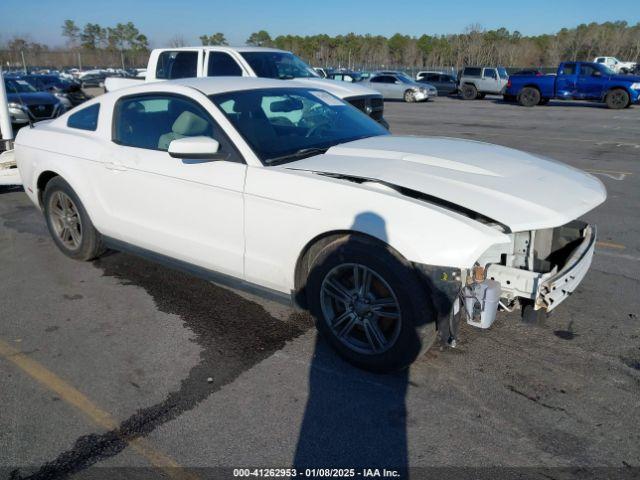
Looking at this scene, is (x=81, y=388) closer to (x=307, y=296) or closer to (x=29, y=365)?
(x=29, y=365)

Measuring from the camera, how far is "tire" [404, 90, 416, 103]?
28875 mm

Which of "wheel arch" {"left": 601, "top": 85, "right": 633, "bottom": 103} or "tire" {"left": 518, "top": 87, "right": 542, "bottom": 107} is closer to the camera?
"wheel arch" {"left": 601, "top": 85, "right": 633, "bottom": 103}

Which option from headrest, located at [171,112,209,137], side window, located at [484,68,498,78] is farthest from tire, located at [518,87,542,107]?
headrest, located at [171,112,209,137]

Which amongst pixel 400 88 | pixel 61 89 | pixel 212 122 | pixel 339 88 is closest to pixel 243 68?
pixel 339 88

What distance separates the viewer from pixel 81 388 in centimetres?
315

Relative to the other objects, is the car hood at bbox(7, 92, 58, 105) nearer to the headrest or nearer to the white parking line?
the headrest

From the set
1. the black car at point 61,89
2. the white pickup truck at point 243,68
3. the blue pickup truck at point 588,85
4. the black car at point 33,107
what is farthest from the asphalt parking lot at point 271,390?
the blue pickup truck at point 588,85

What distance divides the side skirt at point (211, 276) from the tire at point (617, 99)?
24142 millimetres

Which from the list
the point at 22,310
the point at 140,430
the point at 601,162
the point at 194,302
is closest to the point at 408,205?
the point at 140,430

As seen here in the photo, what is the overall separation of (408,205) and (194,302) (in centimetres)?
215

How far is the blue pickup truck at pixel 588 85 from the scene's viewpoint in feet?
74.5

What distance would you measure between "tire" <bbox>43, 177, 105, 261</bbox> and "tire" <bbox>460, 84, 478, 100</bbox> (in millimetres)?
29743

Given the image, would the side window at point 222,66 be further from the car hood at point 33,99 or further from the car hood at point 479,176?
the car hood at point 479,176

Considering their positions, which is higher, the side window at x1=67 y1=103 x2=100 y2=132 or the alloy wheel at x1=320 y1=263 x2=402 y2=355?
the side window at x1=67 y1=103 x2=100 y2=132
